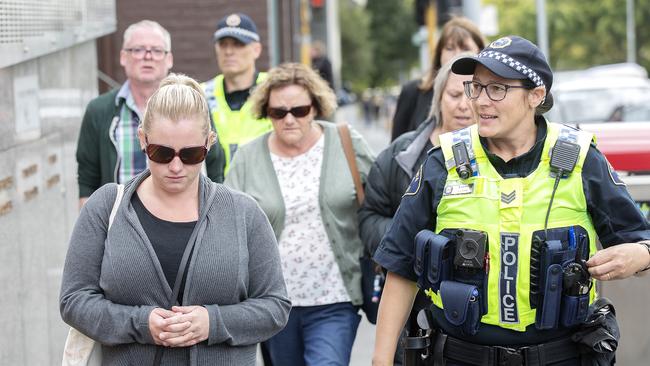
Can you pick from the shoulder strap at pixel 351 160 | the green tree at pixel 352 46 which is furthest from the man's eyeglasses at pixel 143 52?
the green tree at pixel 352 46

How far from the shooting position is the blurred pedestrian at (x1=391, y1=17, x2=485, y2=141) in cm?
681

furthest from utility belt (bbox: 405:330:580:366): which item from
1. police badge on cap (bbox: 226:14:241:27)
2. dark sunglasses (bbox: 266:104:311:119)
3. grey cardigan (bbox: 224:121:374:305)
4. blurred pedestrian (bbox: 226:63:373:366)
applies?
police badge on cap (bbox: 226:14:241:27)

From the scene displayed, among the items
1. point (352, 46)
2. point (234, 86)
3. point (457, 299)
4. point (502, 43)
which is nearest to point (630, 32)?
point (352, 46)

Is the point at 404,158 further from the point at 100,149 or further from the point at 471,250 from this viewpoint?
the point at 100,149

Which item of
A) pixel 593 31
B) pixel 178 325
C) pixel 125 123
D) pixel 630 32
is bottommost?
pixel 178 325

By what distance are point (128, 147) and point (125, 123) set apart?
0.45 feet

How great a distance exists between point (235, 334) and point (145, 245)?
418mm

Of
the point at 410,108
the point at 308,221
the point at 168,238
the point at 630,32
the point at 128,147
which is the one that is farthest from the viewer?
the point at 630,32

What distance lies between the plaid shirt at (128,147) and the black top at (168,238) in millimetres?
2333

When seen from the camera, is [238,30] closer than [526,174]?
No

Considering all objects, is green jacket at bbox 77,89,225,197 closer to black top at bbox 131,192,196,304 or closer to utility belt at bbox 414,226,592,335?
black top at bbox 131,192,196,304

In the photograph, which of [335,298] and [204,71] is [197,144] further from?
[204,71]

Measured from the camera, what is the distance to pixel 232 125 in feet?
22.0

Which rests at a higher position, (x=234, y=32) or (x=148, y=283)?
(x=234, y=32)
